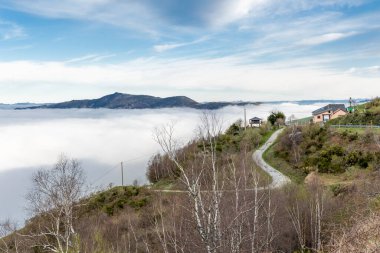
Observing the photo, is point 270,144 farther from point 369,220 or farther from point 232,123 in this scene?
point 369,220

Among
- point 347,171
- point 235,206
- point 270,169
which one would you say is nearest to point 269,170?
point 270,169

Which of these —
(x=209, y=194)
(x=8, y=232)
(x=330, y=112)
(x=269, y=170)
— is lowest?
(x=8, y=232)

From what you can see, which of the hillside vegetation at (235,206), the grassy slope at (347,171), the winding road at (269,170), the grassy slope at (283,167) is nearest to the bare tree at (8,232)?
the hillside vegetation at (235,206)

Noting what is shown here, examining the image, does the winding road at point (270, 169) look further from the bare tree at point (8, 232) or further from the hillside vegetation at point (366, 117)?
the bare tree at point (8, 232)

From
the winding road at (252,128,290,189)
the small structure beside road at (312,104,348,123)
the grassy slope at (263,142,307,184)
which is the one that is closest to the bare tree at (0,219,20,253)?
the winding road at (252,128,290,189)

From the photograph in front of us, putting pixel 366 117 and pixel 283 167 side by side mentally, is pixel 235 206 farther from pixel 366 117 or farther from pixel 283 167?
pixel 366 117

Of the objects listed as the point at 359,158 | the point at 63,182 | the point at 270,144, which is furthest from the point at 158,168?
the point at 63,182

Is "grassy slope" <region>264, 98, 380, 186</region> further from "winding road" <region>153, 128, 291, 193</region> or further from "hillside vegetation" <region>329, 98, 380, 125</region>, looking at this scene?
"winding road" <region>153, 128, 291, 193</region>

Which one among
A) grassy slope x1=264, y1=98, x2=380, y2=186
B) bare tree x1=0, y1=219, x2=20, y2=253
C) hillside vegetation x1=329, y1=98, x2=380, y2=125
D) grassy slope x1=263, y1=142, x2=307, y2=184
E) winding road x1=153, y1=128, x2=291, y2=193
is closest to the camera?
bare tree x1=0, y1=219, x2=20, y2=253
